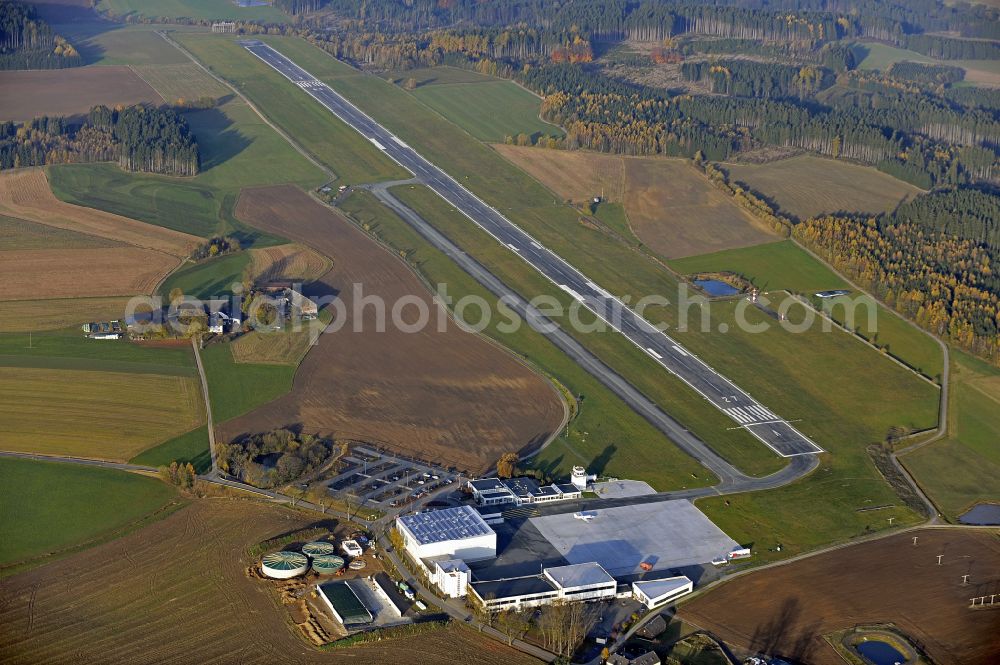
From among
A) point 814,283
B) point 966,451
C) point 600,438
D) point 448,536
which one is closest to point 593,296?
point 814,283

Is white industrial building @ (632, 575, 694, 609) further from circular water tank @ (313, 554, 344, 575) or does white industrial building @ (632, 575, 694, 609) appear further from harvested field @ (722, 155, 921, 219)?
harvested field @ (722, 155, 921, 219)

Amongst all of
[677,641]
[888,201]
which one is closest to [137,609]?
[677,641]

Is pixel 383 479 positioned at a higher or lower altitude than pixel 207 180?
lower

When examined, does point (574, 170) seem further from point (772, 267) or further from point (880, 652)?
point (880, 652)

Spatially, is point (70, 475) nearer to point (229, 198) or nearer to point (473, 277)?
point (473, 277)

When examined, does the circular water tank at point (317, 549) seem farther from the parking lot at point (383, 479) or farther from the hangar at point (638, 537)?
the hangar at point (638, 537)

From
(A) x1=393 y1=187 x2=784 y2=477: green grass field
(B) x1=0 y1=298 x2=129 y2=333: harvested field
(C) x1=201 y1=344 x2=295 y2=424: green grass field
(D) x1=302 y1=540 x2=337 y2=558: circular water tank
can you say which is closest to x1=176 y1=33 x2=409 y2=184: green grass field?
(A) x1=393 y1=187 x2=784 y2=477: green grass field

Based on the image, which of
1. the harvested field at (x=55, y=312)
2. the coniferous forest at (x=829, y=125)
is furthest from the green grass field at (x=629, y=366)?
the harvested field at (x=55, y=312)
